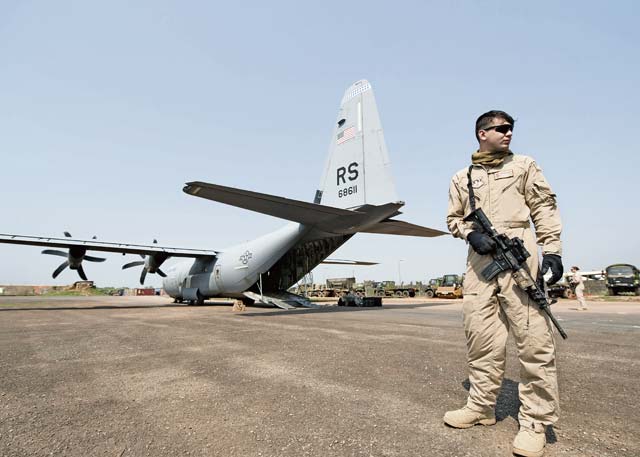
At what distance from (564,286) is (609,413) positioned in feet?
121

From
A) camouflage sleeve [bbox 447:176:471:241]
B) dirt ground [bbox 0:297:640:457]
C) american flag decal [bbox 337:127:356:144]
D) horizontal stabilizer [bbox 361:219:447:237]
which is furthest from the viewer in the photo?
horizontal stabilizer [bbox 361:219:447:237]

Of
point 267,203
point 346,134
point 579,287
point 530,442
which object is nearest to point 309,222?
point 267,203

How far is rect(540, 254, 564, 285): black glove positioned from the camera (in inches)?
111

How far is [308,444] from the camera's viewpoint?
2.52m

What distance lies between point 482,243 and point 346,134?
12.6m

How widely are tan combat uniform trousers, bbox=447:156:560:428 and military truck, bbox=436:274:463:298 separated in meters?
31.2

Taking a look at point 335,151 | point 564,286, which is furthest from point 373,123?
point 564,286

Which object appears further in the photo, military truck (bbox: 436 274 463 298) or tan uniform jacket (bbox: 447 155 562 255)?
military truck (bbox: 436 274 463 298)

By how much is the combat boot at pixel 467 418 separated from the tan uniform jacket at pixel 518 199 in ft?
4.60

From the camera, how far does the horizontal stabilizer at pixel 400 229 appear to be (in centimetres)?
1512

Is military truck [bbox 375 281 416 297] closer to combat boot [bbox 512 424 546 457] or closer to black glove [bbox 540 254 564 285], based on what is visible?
black glove [bbox 540 254 564 285]

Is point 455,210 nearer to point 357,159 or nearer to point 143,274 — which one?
point 357,159

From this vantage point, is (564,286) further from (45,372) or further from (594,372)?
(45,372)

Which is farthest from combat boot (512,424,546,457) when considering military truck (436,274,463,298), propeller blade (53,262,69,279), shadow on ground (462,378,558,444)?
military truck (436,274,463,298)
